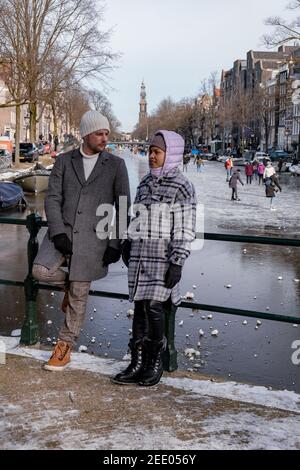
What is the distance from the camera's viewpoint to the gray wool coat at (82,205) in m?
4.33

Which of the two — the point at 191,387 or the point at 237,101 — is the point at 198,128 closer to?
the point at 237,101

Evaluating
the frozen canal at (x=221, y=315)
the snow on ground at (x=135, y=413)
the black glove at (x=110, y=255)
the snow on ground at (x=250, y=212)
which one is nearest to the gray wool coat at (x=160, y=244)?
the black glove at (x=110, y=255)

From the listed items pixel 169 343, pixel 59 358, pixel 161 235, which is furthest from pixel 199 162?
pixel 161 235

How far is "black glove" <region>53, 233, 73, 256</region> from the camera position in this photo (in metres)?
4.21

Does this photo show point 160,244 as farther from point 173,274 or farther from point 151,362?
point 151,362

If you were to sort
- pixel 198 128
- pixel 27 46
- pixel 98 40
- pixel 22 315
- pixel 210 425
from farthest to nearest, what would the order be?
1. pixel 198 128
2. pixel 98 40
3. pixel 27 46
4. pixel 22 315
5. pixel 210 425

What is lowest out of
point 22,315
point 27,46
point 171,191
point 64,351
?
point 22,315

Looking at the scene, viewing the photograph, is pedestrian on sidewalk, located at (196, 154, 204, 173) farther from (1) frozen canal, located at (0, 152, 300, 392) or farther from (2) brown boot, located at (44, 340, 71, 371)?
(2) brown boot, located at (44, 340, 71, 371)

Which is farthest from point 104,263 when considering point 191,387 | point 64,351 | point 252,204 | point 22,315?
point 252,204

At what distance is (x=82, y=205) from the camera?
434 centimetres

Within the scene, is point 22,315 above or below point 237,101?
below

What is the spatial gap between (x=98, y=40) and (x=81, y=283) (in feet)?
114

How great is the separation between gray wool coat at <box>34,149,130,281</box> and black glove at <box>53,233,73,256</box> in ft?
0.23
